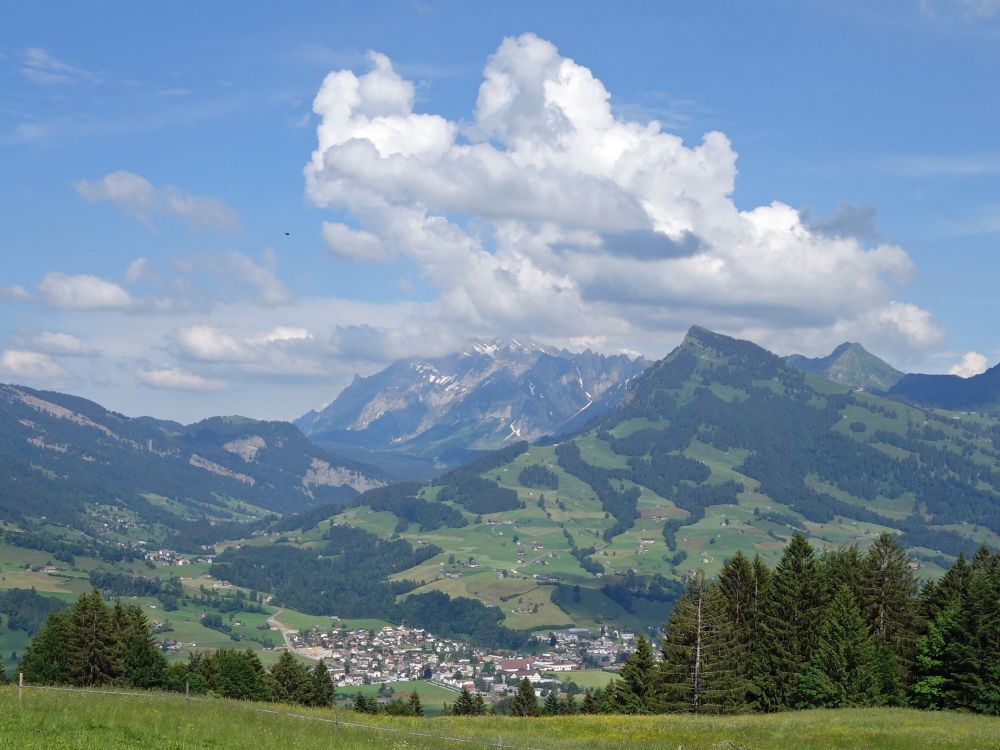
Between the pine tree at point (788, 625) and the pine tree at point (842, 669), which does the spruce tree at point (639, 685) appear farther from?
the pine tree at point (842, 669)

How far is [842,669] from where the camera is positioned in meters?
79.6

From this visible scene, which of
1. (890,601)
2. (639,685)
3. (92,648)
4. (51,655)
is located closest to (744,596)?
(890,601)

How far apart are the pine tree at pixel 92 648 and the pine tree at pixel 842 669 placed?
69668 millimetres

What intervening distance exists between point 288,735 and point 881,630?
63159mm

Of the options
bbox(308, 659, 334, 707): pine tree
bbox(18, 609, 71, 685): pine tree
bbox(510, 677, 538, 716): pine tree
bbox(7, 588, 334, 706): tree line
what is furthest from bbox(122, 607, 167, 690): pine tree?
bbox(510, 677, 538, 716): pine tree

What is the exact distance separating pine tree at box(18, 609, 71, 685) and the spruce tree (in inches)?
2297

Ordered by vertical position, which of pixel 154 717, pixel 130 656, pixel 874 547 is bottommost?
pixel 130 656

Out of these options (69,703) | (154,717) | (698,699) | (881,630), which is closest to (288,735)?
(154,717)

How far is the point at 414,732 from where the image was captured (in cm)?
5041

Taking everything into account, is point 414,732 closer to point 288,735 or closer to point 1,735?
point 288,735

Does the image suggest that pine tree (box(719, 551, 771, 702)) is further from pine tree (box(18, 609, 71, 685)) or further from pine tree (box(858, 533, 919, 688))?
pine tree (box(18, 609, 71, 685))

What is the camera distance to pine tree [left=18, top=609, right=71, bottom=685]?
106812mm

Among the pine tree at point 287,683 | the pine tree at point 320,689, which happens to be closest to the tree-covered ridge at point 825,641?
the pine tree at point 287,683

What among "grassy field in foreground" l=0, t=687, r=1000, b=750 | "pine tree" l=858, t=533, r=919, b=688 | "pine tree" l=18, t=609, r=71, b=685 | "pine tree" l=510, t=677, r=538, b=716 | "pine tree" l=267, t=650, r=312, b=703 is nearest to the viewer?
"grassy field in foreground" l=0, t=687, r=1000, b=750
